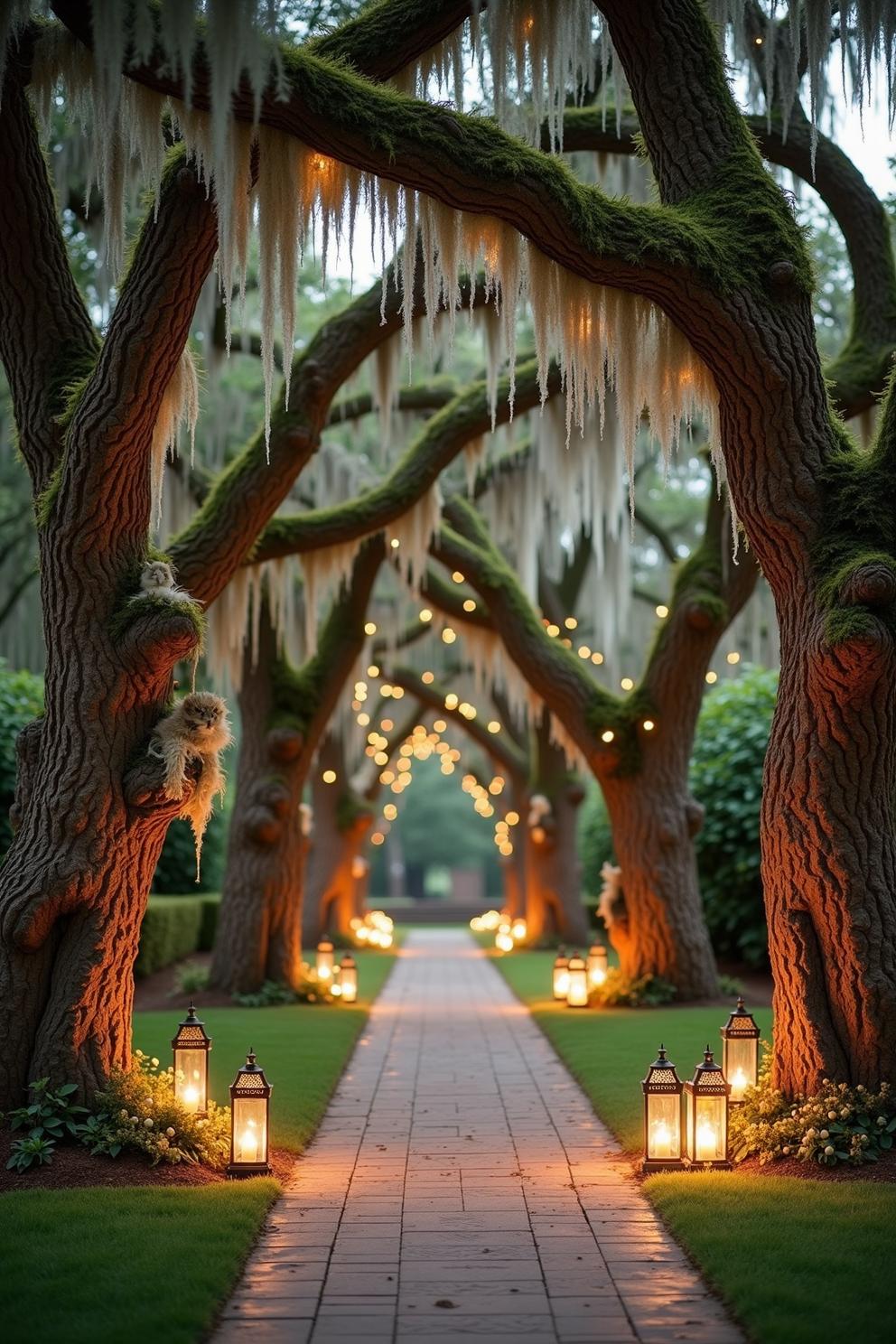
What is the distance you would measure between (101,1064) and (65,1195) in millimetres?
955

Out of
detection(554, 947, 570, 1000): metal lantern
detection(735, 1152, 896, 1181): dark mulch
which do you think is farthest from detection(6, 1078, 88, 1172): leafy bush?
detection(554, 947, 570, 1000): metal lantern

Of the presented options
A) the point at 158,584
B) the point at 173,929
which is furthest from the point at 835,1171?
the point at 173,929

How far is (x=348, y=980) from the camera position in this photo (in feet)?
48.2

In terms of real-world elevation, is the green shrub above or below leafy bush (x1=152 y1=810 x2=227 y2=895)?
below

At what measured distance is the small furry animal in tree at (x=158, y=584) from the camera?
682 centimetres

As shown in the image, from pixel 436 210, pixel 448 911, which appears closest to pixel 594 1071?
pixel 436 210

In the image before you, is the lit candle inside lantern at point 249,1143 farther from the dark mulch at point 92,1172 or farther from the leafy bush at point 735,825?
the leafy bush at point 735,825

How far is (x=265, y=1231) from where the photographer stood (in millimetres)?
5676

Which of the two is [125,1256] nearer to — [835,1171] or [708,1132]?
[708,1132]

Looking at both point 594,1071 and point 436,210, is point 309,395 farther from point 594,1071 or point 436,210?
point 594,1071

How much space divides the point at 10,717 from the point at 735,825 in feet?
25.4

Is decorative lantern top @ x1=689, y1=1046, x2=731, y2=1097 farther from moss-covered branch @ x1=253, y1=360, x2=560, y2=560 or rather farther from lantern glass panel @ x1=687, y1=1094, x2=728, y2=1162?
moss-covered branch @ x1=253, y1=360, x2=560, y2=560

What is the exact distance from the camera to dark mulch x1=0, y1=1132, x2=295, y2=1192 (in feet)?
20.1

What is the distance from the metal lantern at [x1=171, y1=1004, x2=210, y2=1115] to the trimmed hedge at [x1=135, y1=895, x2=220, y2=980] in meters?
6.37
